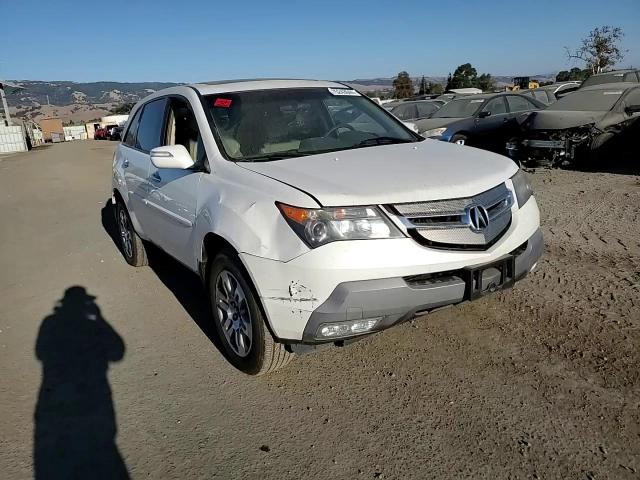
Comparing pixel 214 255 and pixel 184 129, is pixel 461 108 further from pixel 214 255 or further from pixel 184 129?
pixel 214 255

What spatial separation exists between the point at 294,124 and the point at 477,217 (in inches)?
65.1

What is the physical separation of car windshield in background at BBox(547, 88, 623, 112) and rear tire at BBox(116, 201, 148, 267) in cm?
819

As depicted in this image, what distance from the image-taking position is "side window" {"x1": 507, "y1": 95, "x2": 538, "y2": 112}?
11.6m

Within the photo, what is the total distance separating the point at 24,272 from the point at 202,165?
11.9ft

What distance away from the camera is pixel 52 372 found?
3.44 meters

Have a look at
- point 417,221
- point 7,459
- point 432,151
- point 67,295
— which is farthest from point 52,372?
point 432,151

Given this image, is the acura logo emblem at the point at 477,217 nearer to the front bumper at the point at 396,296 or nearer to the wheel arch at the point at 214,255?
the front bumper at the point at 396,296

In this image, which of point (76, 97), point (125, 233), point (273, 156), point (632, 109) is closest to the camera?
point (273, 156)

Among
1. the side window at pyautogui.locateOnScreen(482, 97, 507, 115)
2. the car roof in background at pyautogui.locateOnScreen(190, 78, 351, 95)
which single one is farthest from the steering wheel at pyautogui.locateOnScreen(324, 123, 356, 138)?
the side window at pyautogui.locateOnScreen(482, 97, 507, 115)

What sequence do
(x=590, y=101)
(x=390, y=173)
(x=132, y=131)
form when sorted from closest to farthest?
(x=390, y=173) → (x=132, y=131) → (x=590, y=101)

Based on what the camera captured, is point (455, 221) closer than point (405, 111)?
Yes

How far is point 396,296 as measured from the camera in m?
2.55

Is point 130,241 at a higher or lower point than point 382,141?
lower

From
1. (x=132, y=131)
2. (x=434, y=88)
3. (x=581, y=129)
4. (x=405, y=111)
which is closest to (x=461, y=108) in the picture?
(x=405, y=111)
